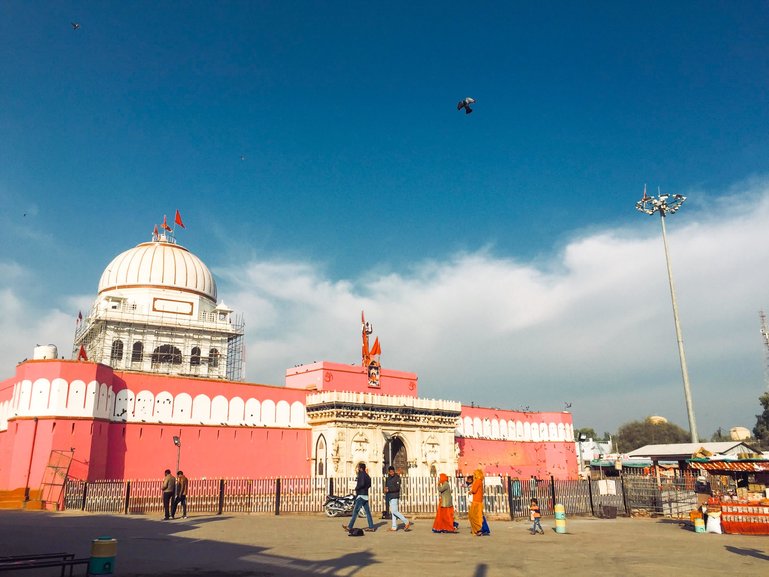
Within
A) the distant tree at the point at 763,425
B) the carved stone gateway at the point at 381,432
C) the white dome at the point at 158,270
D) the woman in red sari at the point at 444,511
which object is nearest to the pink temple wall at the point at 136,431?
the carved stone gateway at the point at 381,432

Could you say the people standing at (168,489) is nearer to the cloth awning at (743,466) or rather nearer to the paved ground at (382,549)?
the paved ground at (382,549)

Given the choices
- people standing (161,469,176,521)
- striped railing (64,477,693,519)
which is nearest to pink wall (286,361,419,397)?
striped railing (64,477,693,519)

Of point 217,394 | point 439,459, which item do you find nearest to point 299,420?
point 217,394

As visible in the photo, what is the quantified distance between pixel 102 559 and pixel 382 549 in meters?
5.79

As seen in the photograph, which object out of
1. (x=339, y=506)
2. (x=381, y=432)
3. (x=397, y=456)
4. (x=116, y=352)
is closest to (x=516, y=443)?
(x=397, y=456)

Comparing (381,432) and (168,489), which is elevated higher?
(381,432)

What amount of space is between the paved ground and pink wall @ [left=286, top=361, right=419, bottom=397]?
2128 centimetres

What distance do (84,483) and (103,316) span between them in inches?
707

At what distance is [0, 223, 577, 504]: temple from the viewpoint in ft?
89.1

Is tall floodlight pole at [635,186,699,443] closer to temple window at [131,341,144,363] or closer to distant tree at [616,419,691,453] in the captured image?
temple window at [131,341,144,363]

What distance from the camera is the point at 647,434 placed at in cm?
9862

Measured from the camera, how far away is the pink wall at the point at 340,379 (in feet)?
128

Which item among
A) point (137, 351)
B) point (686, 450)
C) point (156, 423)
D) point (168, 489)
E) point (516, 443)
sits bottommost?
point (168, 489)

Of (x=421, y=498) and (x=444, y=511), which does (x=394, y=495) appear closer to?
(x=444, y=511)
